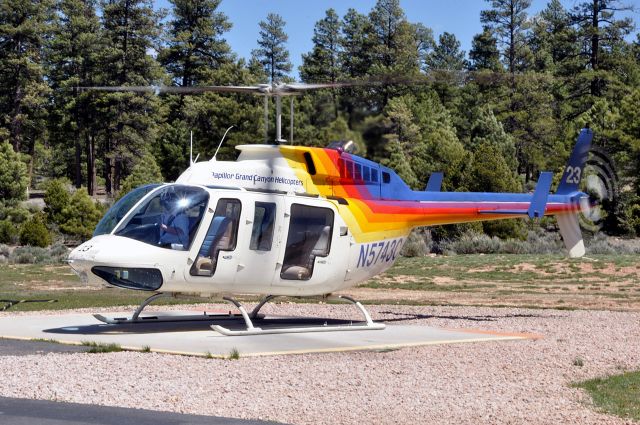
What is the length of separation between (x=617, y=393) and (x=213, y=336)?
6.84m

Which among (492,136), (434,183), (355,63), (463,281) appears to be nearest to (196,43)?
(492,136)

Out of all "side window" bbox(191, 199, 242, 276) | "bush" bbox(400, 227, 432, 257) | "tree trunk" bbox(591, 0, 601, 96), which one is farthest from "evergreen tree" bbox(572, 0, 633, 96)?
"side window" bbox(191, 199, 242, 276)

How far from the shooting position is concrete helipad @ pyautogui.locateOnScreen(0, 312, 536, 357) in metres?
14.8

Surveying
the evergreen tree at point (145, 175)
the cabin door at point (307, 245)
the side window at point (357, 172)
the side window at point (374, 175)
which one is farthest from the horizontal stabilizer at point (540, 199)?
the evergreen tree at point (145, 175)

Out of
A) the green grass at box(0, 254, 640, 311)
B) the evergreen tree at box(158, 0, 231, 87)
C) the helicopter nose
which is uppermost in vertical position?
the evergreen tree at box(158, 0, 231, 87)

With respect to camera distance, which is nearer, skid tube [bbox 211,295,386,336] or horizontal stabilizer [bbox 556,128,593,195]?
skid tube [bbox 211,295,386,336]

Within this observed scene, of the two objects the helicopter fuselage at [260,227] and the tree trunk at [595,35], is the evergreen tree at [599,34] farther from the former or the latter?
the helicopter fuselage at [260,227]

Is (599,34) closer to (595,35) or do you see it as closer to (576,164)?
(595,35)

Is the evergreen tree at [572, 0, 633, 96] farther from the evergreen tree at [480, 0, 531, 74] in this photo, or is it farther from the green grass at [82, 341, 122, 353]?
the green grass at [82, 341, 122, 353]

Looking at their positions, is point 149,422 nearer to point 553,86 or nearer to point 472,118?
point 472,118

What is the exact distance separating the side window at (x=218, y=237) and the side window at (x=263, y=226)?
1.17 feet

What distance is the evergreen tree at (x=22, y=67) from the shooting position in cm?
7131

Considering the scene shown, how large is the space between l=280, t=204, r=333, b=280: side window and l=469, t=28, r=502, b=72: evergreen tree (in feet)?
214

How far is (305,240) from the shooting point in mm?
16719
